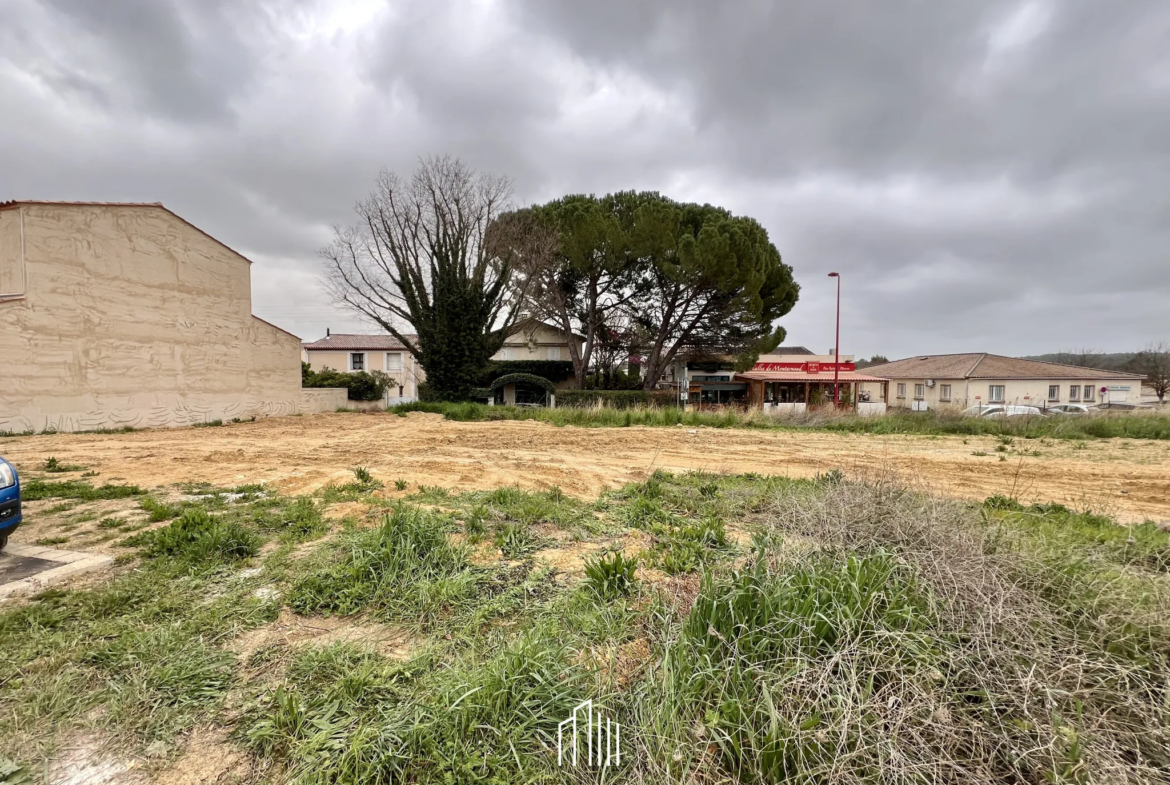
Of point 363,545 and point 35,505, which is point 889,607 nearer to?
point 363,545

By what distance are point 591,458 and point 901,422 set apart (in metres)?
13.1

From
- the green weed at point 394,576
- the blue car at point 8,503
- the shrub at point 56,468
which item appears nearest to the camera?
the green weed at point 394,576

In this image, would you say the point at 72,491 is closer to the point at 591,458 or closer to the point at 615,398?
the point at 591,458

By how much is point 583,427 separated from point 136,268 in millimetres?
16828

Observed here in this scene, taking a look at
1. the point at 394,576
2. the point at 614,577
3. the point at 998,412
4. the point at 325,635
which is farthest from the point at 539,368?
the point at 325,635

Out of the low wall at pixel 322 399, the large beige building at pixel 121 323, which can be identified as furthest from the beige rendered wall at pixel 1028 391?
the large beige building at pixel 121 323

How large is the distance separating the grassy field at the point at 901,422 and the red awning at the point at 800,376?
14.6 m

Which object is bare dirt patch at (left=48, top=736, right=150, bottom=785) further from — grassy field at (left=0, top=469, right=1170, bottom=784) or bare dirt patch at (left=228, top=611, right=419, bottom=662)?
bare dirt patch at (left=228, top=611, right=419, bottom=662)

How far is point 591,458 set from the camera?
421 inches

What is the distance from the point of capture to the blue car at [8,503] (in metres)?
4.09

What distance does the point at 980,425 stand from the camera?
16312 millimetres

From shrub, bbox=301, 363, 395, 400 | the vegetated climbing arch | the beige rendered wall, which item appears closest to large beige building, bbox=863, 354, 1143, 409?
the beige rendered wall

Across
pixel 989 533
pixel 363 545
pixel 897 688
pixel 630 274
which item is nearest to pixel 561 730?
pixel 897 688

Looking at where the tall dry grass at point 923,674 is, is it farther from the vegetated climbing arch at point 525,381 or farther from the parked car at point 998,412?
the vegetated climbing arch at point 525,381
